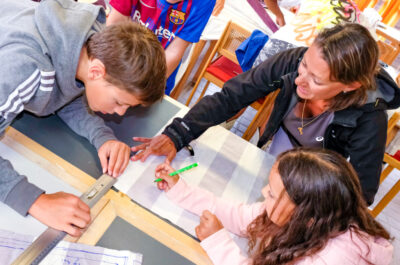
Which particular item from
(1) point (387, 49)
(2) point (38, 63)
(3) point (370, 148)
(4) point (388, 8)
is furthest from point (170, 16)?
(4) point (388, 8)

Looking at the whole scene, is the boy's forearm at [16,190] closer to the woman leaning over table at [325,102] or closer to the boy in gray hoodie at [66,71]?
the boy in gray hoodie at [66,71]

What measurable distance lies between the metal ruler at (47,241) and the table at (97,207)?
0.8 inches

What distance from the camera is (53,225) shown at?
706 mm

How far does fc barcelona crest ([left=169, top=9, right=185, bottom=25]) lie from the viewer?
4.45 ft

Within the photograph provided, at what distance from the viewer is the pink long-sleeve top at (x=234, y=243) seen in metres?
0.76

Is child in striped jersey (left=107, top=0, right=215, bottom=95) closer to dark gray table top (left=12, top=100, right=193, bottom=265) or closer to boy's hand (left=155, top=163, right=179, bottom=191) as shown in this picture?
dark gray table top (left=12, top=100, right=193, bottom=265)

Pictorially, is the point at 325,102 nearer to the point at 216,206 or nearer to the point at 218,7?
the point at 216,206

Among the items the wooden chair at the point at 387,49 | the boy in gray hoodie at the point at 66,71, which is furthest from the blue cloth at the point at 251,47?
the boy in gray hoodie at the point at 66,71

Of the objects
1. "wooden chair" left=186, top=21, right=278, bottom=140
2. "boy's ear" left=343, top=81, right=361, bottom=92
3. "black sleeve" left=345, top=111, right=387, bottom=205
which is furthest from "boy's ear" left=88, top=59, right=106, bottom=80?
"wooden chair" left=186, top=21, right=278, bottom=140

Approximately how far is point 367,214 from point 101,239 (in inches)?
28.9

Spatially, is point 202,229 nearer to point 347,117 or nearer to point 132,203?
point 132,203

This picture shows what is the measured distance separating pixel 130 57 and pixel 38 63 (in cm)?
23

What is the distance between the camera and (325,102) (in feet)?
3.93

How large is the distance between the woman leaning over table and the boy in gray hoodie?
0.24m
